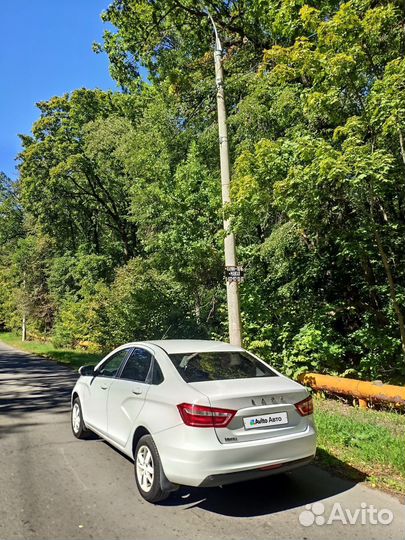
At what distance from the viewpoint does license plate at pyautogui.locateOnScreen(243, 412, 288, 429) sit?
387 centimetres

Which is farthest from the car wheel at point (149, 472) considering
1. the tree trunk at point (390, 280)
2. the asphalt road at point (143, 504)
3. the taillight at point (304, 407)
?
the tree trunk at point (390, 280)

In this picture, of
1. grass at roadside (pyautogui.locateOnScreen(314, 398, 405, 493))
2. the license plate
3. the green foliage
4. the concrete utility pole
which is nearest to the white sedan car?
the license plate

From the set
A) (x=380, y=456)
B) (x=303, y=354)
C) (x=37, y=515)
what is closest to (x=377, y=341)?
(x=303, y=354)

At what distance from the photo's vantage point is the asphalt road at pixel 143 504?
353cm

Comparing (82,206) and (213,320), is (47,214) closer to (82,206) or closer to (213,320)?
(82,206)

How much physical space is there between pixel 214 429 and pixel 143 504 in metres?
1.09

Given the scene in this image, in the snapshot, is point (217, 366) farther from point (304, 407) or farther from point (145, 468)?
point (145, 468)

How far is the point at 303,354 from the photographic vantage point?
9.54m

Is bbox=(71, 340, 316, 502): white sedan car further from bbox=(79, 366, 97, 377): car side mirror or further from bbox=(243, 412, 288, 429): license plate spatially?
bbox=(79, 366, 97, 377): car side mirror

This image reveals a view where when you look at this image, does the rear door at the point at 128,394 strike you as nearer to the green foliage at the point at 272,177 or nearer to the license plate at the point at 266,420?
the license plate at the point at 266,420

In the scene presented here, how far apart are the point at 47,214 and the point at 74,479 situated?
96.0 feet

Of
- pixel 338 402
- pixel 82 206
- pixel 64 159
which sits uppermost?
pixel 64 159

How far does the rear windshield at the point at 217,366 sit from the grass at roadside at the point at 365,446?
4.65ft

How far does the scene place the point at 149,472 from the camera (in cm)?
412
